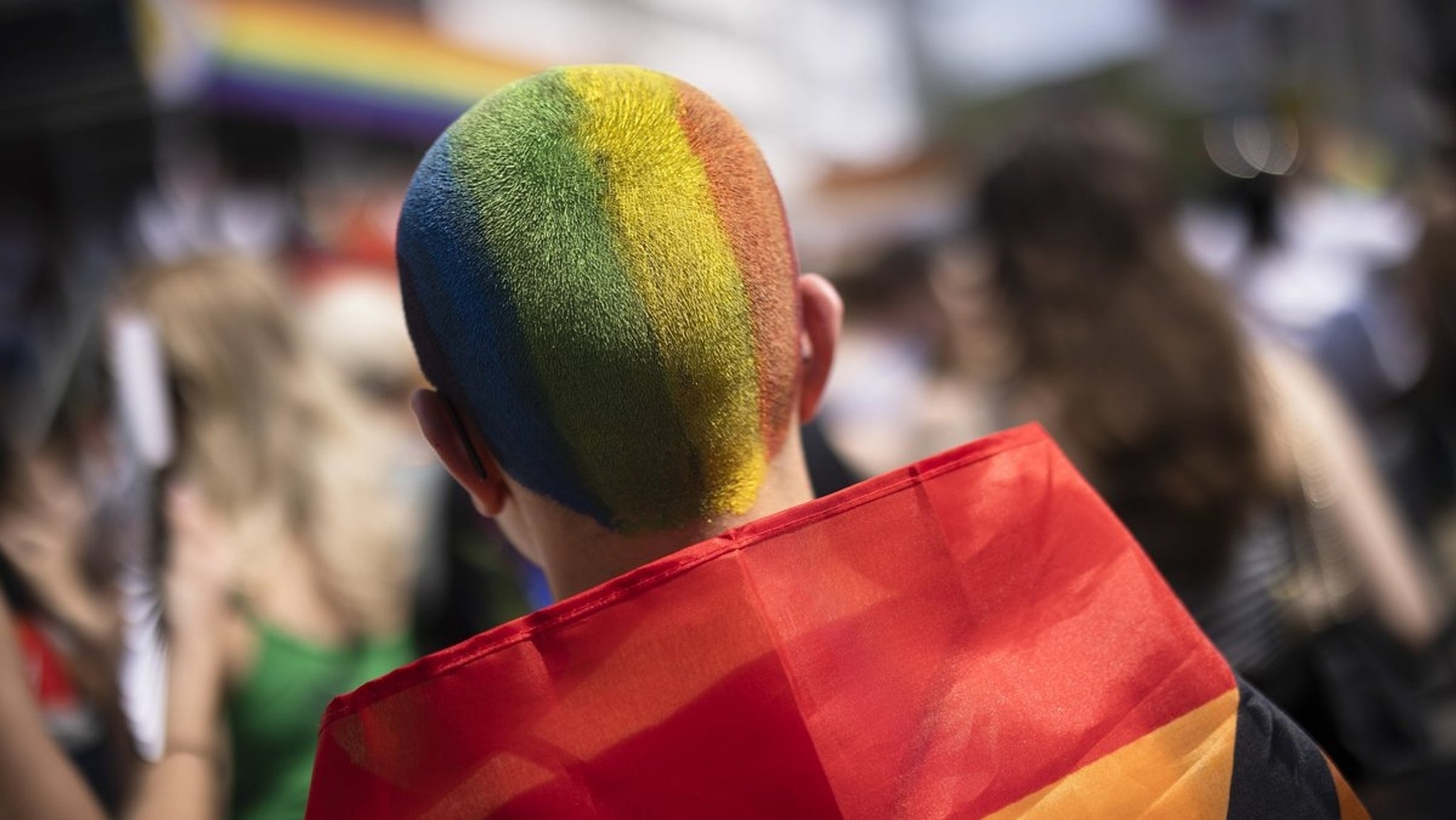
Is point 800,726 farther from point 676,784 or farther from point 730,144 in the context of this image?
point 730,144

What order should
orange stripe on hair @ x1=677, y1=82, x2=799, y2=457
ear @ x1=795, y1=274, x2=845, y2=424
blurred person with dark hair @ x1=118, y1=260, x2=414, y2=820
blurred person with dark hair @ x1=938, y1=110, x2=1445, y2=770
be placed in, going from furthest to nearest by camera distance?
blurred person with dark hair @ x1=938, y1=110, x2=1445, y2=770, blurred person with dark hair @ x1=118, y1=260, x2=414, y2=820, ear @ x1=795, y1=274, x2=845, y2=424, orange stripe on hair @ x1=677, y1=82, x2=799, y2=457

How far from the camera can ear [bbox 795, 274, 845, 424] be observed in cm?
115

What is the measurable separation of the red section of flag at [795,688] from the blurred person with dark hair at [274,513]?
3.25 ft

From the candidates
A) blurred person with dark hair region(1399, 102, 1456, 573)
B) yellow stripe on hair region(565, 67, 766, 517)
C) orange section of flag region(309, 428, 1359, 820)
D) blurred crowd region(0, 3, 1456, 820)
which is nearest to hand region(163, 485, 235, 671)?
blurred crowd region(0, 3, 1456, 820)

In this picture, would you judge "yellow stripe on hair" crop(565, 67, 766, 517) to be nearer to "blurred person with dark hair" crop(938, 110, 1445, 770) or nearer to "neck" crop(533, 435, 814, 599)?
"neck" crop(533, 435, 814, 599)

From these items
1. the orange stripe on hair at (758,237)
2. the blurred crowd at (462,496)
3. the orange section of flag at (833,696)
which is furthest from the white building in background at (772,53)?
the orange section of flag at (833,696)

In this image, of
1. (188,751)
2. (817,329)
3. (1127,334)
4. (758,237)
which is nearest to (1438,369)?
(1127,334)

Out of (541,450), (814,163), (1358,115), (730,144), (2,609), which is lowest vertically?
(814,163)

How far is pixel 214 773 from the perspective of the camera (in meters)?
1.45

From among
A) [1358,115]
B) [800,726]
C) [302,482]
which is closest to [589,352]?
[800,726]

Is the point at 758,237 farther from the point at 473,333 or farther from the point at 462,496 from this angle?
the point at 462,496

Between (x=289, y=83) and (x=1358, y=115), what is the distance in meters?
9.21

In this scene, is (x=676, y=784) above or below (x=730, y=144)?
below

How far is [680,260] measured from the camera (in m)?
1.00
